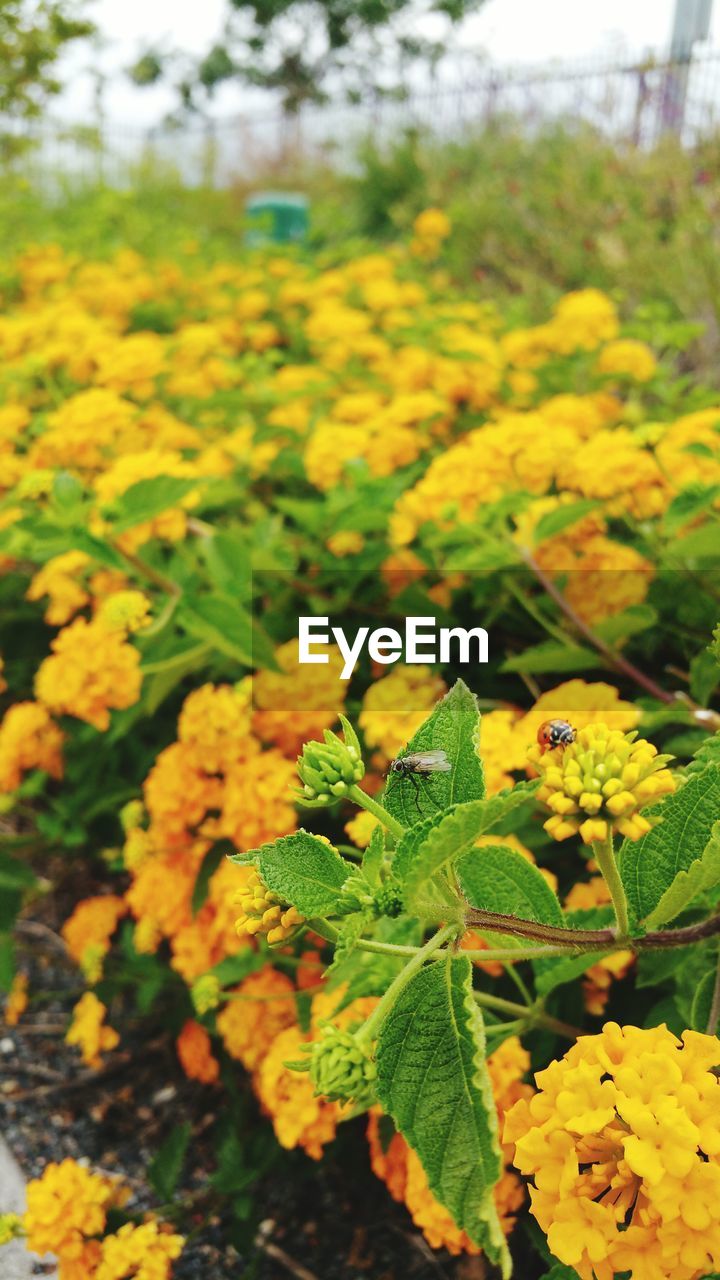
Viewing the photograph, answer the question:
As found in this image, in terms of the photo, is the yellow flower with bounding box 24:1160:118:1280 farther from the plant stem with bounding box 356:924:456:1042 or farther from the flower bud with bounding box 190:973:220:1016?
the plant stem with bounding box 356:924:456:1042

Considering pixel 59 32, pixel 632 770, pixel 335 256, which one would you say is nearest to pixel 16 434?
pixel 632 770

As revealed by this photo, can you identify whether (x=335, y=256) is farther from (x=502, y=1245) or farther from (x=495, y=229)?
(x=502, y=1245)

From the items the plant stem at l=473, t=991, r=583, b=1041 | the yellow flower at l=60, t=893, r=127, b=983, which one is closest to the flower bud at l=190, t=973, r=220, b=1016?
the plant stem at l=473, t=991, r=583, b=1041

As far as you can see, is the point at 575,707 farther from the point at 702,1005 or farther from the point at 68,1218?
the point at 68,1218

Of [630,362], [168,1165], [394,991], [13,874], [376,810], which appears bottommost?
[168,1165]

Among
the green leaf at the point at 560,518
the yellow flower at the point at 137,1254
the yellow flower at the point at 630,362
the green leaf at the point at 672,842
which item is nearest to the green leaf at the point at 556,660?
the green leaf at the point at 560,518

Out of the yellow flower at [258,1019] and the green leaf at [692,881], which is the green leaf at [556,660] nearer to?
the yellow flower at [258,1019]

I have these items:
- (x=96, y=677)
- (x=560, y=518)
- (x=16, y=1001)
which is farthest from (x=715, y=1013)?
(x=16, y=1001)
